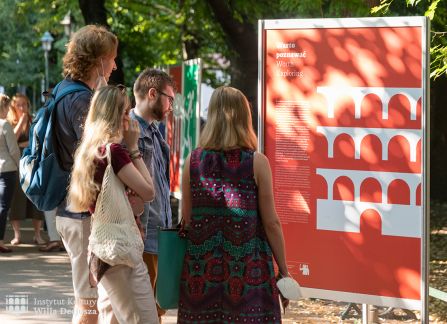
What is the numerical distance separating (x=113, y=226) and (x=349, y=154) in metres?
1.82

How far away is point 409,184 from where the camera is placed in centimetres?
568

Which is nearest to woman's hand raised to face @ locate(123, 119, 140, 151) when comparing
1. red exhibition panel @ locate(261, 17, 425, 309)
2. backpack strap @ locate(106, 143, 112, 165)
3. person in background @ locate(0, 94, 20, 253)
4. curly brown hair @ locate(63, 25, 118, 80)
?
backpack strap @ locate(106, 143, 112, 165)

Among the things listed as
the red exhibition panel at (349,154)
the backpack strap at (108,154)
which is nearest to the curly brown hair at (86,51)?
the backpack strap at (108,154)

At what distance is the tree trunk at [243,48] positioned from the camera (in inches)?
621

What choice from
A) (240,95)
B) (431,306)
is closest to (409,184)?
(240,95)

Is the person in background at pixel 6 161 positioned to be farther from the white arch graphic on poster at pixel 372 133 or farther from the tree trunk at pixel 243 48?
the white arch graphic on poster at pixel 372 133

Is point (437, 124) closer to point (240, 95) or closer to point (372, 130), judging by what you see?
point (372, 130)

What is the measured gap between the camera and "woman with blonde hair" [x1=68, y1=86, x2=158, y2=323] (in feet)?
15.4

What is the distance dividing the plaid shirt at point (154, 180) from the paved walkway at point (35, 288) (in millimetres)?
2281

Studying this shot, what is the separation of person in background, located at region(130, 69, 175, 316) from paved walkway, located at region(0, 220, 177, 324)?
228 centimetres

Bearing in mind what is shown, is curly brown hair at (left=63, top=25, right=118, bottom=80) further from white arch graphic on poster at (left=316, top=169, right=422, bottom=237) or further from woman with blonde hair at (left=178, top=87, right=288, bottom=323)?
white arch graphic on poster at (left=316, top=169, right=422, bottom=237)

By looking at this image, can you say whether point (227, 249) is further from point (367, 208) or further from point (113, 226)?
point (367, 208)

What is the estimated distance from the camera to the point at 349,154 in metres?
5.93

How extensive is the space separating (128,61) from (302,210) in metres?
19.2
